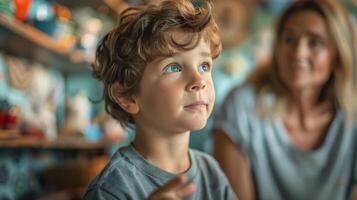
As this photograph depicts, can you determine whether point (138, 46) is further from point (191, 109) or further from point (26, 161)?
point (26, 161)

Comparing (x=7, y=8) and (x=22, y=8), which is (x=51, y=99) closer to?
(x=22, y=8)

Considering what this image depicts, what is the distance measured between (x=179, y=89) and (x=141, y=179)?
11cm

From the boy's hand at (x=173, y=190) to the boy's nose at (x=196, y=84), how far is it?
10 cm

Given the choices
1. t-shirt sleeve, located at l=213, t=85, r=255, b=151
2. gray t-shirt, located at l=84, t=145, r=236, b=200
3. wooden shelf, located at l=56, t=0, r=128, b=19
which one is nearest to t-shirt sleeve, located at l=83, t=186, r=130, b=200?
gray t-shirt, located at l=84, t=145, r=236, b=200

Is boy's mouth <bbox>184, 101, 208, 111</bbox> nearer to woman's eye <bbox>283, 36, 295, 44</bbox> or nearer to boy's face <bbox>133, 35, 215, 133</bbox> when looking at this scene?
boy's face <bbox>133, 35, 215, 133</bbox>

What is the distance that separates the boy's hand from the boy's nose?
4.0 inches

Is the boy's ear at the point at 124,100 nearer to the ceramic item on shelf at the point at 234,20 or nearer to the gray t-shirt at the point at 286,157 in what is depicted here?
the gray t-shirt at the point at 286,157

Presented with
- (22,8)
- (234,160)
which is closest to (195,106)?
(234,160)

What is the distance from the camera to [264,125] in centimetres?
107

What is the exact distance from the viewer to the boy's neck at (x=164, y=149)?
1.87ft

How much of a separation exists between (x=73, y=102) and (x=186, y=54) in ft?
6.01

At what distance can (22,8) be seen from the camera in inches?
55.5

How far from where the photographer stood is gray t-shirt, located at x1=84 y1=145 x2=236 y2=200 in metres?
0.52

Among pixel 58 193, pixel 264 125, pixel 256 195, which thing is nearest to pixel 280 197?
pixel 256 195
